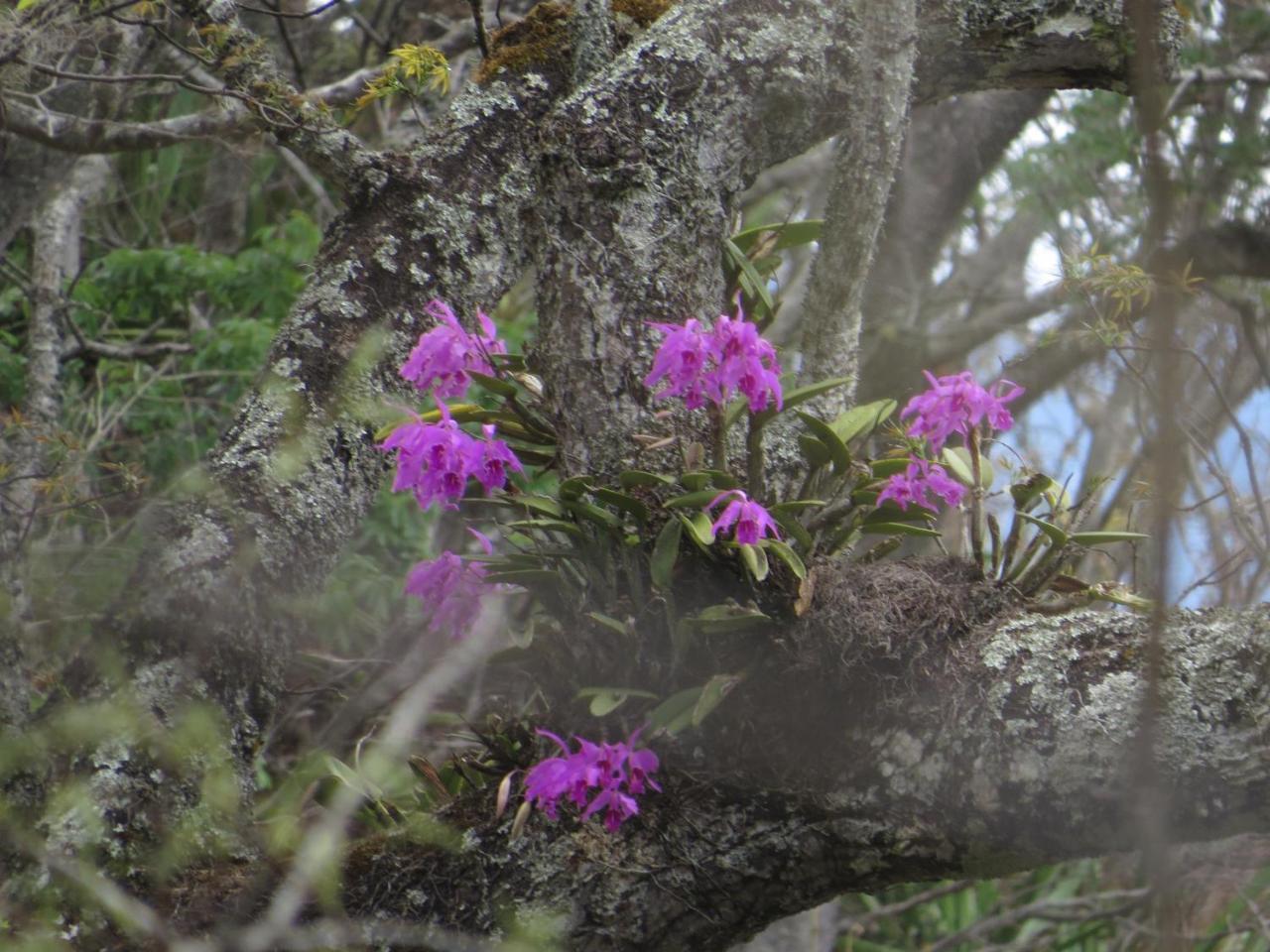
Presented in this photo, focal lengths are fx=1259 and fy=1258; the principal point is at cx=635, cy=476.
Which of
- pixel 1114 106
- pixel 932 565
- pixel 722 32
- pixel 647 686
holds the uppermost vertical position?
pixel 1114 106

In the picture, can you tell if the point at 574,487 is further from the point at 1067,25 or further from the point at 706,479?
the point at 1067,25

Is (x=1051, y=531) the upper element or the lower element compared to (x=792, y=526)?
upper

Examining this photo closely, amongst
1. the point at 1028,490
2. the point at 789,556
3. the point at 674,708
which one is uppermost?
the point at 1028,490

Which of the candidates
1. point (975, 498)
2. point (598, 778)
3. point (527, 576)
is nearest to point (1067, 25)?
point (975, 498)

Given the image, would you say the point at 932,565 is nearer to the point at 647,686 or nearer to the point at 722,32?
the point at 647,686

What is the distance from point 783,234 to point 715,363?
1.63 ft

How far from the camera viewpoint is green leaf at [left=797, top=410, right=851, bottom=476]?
1.80 metres

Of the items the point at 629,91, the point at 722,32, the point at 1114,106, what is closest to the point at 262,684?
the point at 629,91

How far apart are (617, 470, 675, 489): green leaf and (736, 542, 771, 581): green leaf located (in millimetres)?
143

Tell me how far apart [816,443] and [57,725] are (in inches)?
45.4

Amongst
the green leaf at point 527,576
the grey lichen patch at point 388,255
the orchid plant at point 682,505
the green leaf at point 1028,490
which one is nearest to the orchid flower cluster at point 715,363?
the orchid plant at point 682,505

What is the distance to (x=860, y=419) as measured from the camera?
1911 mm

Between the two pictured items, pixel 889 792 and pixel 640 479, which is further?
pixel 640 479

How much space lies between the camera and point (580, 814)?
5.61 ft
